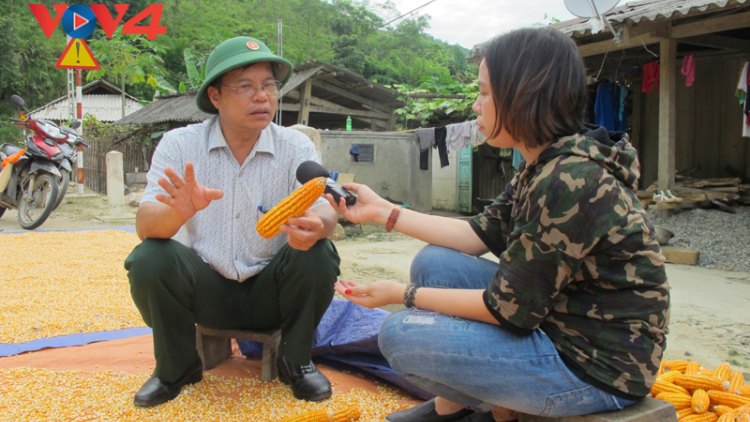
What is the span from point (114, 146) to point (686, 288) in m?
18.9

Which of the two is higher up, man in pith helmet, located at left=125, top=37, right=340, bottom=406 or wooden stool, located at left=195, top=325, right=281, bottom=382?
man in pith helmet, located at left=125, top=37, right=340, bottom=406

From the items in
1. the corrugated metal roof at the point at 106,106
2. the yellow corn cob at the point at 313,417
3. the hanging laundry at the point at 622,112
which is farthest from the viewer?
the corrugated metal roof at the point at 106,106

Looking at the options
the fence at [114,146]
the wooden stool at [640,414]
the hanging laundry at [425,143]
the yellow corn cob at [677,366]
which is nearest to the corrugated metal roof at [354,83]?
the hanging laundry at [425,143]

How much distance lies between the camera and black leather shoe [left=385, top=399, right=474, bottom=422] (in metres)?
1.88

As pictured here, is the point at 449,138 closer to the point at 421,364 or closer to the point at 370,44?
the point at 421,364

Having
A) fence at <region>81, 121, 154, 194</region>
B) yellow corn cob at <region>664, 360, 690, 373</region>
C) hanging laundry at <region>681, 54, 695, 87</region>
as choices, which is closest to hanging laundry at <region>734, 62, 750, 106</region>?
hanging laundry at <region>681, 54, 695, 87</region>

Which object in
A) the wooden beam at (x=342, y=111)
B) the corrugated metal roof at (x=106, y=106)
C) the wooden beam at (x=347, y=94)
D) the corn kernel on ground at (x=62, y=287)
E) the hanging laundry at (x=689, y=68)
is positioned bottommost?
the corn kernel on ground at (x=62, y=287)

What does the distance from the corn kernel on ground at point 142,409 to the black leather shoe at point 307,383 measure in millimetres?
35

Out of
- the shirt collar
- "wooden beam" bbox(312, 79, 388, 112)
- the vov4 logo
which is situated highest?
the vov4 logo

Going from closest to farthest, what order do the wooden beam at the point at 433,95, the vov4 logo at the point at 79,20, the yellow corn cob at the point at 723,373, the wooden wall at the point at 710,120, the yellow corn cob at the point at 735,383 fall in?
the yellow corn cob at the point at 735,383 → the yellow corn cob at the point at 723,373 → the wooden wall at the point at 710,120 → the vov4 logo at the point at 79,20 → the wooden beam at the point at 433,95

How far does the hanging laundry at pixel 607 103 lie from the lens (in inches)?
338

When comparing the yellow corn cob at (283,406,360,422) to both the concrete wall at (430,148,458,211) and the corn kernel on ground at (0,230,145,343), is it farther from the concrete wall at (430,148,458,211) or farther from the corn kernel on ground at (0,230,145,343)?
the concrete wall at (430,148,458,211)

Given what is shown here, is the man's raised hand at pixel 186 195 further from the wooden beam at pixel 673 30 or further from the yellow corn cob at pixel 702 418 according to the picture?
the wooden beam at pixel 673 30

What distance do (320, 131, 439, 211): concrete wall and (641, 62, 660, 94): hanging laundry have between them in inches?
212
